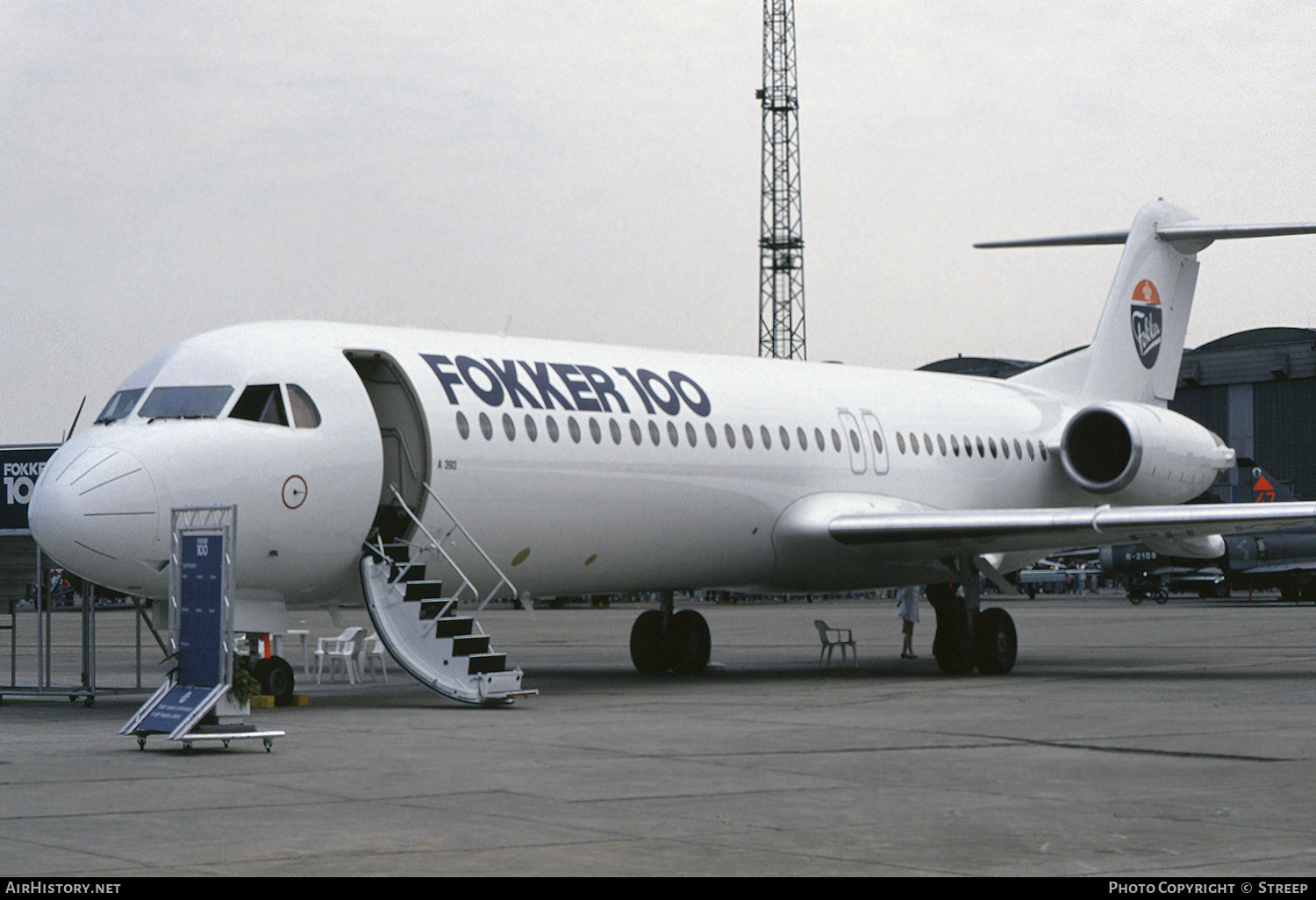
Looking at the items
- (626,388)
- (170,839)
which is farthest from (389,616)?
(170,839)

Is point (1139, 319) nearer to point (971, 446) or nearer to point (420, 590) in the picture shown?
point (971, 446)

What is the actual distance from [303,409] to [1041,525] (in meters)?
9.15

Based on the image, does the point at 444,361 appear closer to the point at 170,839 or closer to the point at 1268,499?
the point at 170,839

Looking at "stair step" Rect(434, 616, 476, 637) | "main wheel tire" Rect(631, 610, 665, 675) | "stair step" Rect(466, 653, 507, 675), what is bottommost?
"main wheel tire" Rect(631, 610, 665, 675)

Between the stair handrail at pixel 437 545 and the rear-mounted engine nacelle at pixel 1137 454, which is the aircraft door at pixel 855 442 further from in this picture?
the stair handrail at pixel 437 545

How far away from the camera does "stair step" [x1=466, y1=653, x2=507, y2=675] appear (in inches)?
635

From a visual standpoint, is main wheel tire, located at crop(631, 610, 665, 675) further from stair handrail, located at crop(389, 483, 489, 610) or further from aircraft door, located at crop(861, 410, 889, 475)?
stair handrail, located at crop(389, 483, 489, 610)

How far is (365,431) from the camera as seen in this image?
16.6m

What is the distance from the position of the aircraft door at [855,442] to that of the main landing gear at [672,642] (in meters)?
2.98

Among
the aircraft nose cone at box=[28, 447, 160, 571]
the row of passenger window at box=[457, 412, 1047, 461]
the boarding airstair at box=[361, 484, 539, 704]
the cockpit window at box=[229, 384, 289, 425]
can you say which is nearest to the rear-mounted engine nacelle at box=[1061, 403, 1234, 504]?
the row of passenger window at box=[457, 412, 1047, 461]

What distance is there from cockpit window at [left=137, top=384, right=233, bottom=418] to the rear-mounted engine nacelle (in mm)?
14216

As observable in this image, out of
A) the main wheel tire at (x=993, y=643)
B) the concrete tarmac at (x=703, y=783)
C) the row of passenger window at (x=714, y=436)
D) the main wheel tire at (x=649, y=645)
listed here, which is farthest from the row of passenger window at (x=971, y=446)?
the concrete tarmac at (x=703, y=783)

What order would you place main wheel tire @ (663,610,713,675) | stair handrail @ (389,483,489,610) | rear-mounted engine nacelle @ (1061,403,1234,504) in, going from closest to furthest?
stair handrail @ (389,483,489,610), main wheel tire @ (663,610,713,675), rear-mounted engine nacelle @ (1061,403,1234,504)

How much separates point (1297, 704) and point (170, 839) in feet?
37.5
